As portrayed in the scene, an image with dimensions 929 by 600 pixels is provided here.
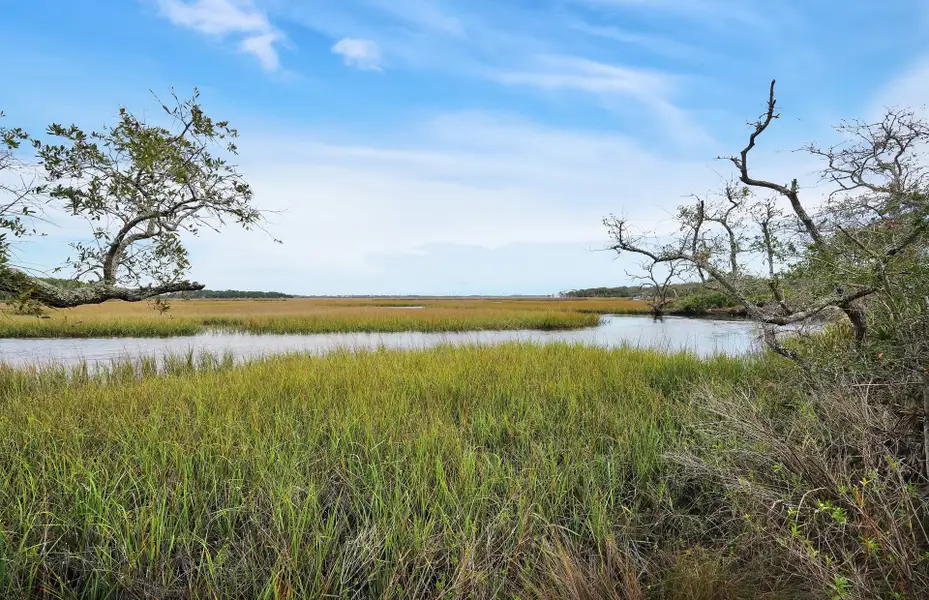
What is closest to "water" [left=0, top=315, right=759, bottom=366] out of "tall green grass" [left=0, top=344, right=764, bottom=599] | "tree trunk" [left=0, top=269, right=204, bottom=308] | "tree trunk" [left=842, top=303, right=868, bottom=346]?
"tree trunk" [left=0, top=269, right=204, bottom=308]

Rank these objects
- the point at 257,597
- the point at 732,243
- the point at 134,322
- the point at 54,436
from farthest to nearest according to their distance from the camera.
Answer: the point at 134,322 < the point at 732,243 < the point at 54,436 < the point at 257,597

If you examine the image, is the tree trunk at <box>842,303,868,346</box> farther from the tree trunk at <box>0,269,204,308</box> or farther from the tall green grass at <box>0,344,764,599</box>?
the tree trunk at <box>0,269,204,308</box>

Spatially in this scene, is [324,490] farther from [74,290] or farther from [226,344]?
[226,344]

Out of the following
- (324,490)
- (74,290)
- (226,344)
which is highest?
(74,290)

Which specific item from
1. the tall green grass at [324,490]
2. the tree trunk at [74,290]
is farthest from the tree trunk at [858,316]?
the tree trunk at [74,290]

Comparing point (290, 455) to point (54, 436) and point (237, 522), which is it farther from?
point (54, 436)

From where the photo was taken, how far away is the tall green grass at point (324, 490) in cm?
252

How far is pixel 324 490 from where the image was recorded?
11.4ft

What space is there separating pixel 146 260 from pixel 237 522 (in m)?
5.94

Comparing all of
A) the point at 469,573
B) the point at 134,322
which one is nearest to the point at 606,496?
the point at 469,573

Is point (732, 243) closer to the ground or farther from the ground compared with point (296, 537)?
farther from the ground

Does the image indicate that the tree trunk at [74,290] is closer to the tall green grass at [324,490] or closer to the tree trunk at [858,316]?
the tall green grass at [324,490]

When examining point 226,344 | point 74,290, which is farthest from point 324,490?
point 226,344

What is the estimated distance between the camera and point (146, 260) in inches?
282
